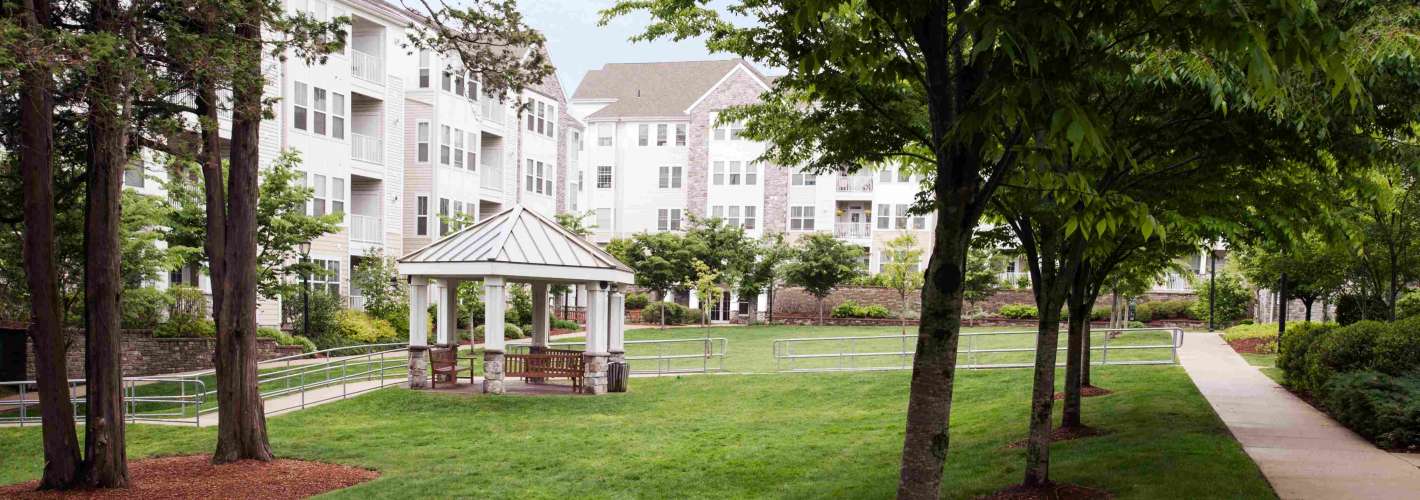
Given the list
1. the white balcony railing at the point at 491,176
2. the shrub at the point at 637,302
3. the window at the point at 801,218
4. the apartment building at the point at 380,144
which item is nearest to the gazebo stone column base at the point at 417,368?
the apartment building at the point at 380,144

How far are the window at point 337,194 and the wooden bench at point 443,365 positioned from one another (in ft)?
46.5

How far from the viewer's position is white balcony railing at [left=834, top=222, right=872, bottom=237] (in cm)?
6194

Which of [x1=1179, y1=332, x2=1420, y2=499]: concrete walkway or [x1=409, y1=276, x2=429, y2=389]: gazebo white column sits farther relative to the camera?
[x1=409, y1=276, x2=429, y2=389]: gazebo white column

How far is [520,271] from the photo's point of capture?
2322 cm

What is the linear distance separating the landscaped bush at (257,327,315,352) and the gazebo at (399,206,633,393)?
6.72 metres

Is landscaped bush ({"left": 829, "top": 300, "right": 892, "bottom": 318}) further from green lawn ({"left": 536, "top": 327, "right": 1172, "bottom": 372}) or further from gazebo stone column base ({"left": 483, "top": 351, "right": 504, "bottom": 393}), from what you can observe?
gazebo stone column base ({"left": 483, "top": 351, "right": 504, "bottom": 393})

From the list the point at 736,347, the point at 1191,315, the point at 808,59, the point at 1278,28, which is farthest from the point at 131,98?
the point at 1191,315


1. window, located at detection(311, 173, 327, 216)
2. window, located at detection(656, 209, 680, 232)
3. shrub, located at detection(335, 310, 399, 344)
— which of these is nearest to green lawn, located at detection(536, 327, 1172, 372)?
shrub, located at detection(335, 310, 399, 344)

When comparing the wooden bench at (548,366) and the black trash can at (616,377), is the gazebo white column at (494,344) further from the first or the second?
the black trash can at (616,377)

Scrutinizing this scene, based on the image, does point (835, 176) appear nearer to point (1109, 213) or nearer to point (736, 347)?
point (736, 347)

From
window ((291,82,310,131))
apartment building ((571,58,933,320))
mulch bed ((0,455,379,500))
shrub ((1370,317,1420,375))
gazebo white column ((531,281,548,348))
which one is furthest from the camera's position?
apartment building ((571,58,933,320))

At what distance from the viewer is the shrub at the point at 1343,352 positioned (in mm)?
15164

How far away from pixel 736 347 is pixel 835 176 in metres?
25.4

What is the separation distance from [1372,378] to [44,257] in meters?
16.1
